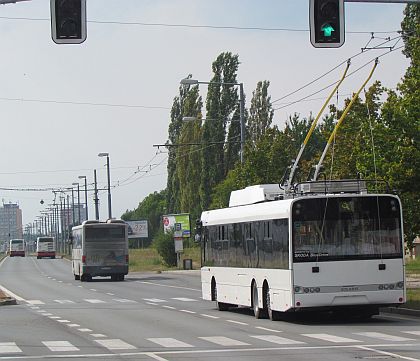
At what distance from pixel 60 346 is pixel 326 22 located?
671 centimetres

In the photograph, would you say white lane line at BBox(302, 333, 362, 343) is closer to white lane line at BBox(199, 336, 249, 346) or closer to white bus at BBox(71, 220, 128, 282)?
white lane line at BBox(199, 336, 249, 346)

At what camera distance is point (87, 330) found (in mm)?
22812

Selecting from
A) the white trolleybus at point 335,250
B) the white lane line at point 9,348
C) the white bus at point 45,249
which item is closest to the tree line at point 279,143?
the white trolleybus at point 335,250

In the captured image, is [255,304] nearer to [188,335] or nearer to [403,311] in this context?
[403,311]

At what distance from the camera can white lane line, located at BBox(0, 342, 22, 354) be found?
18188 mm

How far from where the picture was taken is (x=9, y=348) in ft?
61.6

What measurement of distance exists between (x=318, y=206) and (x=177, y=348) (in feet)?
19.5

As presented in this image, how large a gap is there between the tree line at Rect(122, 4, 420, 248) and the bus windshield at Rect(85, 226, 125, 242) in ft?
17.4

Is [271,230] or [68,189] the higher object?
[68,189]

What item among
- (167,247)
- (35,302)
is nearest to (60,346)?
(35,302)

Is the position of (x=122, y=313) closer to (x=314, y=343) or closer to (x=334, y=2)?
(x=314, y=343)

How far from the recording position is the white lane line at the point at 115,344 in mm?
18406

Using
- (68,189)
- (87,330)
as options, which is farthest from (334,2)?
(68,189)

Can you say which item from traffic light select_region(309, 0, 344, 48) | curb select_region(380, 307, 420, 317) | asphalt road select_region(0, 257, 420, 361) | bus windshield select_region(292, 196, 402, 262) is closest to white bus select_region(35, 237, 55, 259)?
asphalt road select_region(0, 257, 420, 361)
